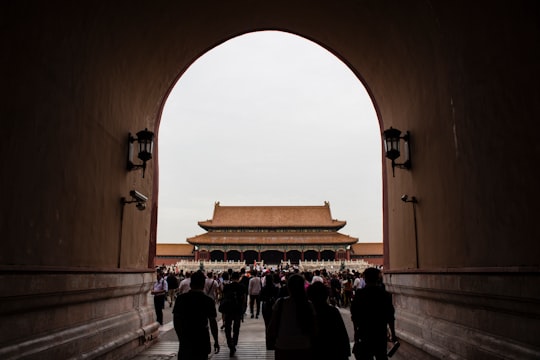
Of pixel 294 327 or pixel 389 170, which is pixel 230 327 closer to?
pixel 389 170

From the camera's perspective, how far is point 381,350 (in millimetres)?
4766

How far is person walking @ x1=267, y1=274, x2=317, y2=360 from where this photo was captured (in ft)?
12.6

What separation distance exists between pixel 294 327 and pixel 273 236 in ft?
142

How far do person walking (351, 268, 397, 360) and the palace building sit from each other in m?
41.2

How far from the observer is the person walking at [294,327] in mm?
3855

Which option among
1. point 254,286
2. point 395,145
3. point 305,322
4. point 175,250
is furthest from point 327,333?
point 175,250

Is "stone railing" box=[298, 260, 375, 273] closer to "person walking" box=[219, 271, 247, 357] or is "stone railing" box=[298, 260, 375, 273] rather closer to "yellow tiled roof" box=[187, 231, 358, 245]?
"yellow tiled roof" box=[187, 231, 358, 245]

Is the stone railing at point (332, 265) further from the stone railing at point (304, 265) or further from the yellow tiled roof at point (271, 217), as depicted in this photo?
the yellow tiled roof at point (271, 217)

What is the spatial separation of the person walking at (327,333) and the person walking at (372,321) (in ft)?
2.74

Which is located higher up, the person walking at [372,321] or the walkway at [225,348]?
the person walking at [372,321]

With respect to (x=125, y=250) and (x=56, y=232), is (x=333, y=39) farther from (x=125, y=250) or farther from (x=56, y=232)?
(x=56, y=232)

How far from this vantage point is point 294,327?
3.90 metres

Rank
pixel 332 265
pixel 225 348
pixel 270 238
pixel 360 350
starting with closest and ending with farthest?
1. pixel 360 350
2. pixel 225 348
3. pixel 332 265
4. pixel 270 238

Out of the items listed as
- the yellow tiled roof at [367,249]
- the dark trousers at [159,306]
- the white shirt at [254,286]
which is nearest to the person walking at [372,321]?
the dark trousers at [159,306]
